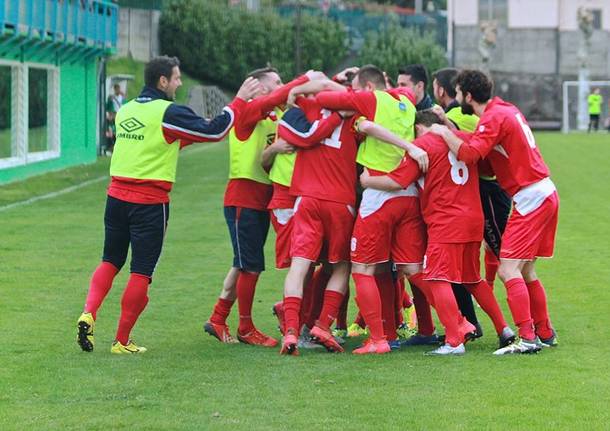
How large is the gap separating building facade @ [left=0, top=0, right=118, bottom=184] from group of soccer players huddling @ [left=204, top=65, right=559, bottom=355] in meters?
17.2

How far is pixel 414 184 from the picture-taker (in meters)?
9.54

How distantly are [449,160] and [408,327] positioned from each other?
1935 mm

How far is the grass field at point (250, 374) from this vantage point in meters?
7.36

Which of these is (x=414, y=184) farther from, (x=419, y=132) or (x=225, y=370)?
(x=225, y=370)

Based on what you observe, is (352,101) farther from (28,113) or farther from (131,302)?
(28,113)

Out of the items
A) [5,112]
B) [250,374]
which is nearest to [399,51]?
[5,112]

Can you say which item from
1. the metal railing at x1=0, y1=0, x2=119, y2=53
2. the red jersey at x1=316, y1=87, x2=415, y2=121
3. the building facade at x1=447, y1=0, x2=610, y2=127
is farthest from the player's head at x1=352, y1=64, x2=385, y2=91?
the building facade at x1=447, y1=0, x2=610, y2=127

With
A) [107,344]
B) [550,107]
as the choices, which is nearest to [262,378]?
[107,344]

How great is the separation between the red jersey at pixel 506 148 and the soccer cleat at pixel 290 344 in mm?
1672

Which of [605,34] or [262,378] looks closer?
[262,378]

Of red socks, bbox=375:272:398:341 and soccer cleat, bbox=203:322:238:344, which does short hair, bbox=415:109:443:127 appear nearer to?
red socks, bbox=375:272:398:341

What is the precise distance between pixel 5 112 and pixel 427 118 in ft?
68.0

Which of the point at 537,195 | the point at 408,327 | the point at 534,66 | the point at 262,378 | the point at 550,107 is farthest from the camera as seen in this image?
the point at 534,66

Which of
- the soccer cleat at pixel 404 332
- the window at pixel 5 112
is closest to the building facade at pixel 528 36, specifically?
the window at pixel 5 112
